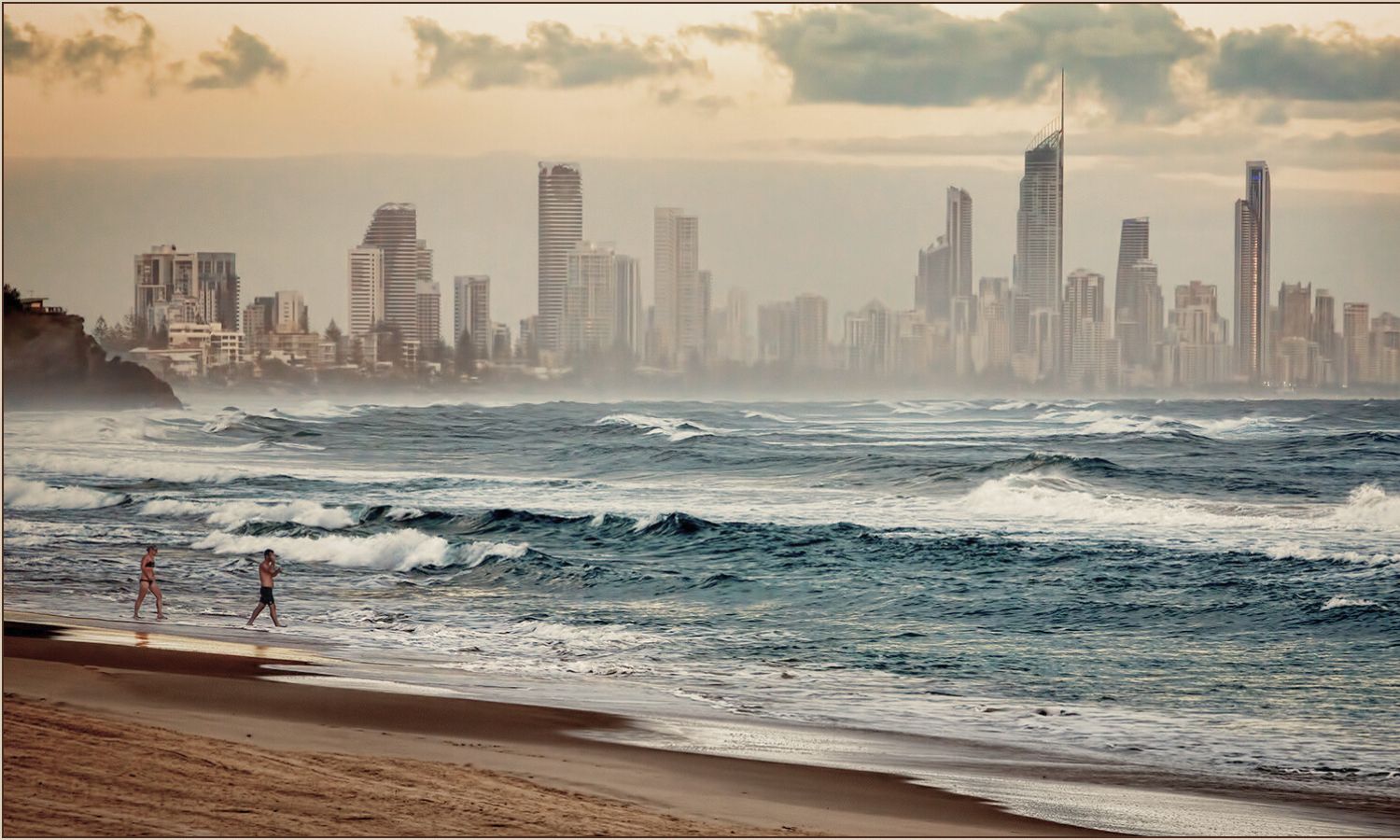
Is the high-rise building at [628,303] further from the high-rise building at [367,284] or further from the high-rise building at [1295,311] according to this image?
the high-rise building at [1295,311]

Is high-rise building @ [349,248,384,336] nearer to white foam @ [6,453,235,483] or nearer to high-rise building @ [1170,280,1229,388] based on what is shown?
white foam @ [6,453,235,483]

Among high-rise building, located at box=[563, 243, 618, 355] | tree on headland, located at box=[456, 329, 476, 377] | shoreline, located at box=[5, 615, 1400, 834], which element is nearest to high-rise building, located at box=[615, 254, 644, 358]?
high-rise building, located at box=[563, 243, 618, 355]

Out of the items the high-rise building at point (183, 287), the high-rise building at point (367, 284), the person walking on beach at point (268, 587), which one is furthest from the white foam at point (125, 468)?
the person walking on beach at point (268, 587)

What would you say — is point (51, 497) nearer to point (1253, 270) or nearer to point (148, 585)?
point (148, 585)

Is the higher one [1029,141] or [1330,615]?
[1029,141]

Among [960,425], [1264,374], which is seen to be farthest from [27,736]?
[960,425]

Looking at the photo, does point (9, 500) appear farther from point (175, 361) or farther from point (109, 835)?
point (109, 835)
